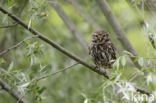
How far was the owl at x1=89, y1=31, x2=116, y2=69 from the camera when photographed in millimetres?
4180

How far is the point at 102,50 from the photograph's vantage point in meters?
4.22

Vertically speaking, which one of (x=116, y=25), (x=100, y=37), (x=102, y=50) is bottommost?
(x=102, y=50)

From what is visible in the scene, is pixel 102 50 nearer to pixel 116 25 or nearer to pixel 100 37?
pixel 100 37

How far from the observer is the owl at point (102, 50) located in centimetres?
418

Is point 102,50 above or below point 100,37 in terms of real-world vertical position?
below

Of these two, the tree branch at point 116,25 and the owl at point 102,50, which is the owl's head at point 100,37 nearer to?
the owl at point 102,50

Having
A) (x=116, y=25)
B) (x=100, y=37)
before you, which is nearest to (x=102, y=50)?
(x=100, y=37)

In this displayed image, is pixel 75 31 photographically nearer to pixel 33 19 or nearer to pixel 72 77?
pixel 72 77

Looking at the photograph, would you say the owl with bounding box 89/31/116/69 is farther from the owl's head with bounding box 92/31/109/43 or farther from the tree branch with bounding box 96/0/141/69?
the tree branch with bounding box 96/0/141/69

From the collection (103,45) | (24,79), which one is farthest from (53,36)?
(24,79)

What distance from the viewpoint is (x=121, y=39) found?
13.4 feet

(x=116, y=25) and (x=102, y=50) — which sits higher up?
(x=116, y=25)

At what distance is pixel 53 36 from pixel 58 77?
0.85m

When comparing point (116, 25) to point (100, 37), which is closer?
point (116, 25)
